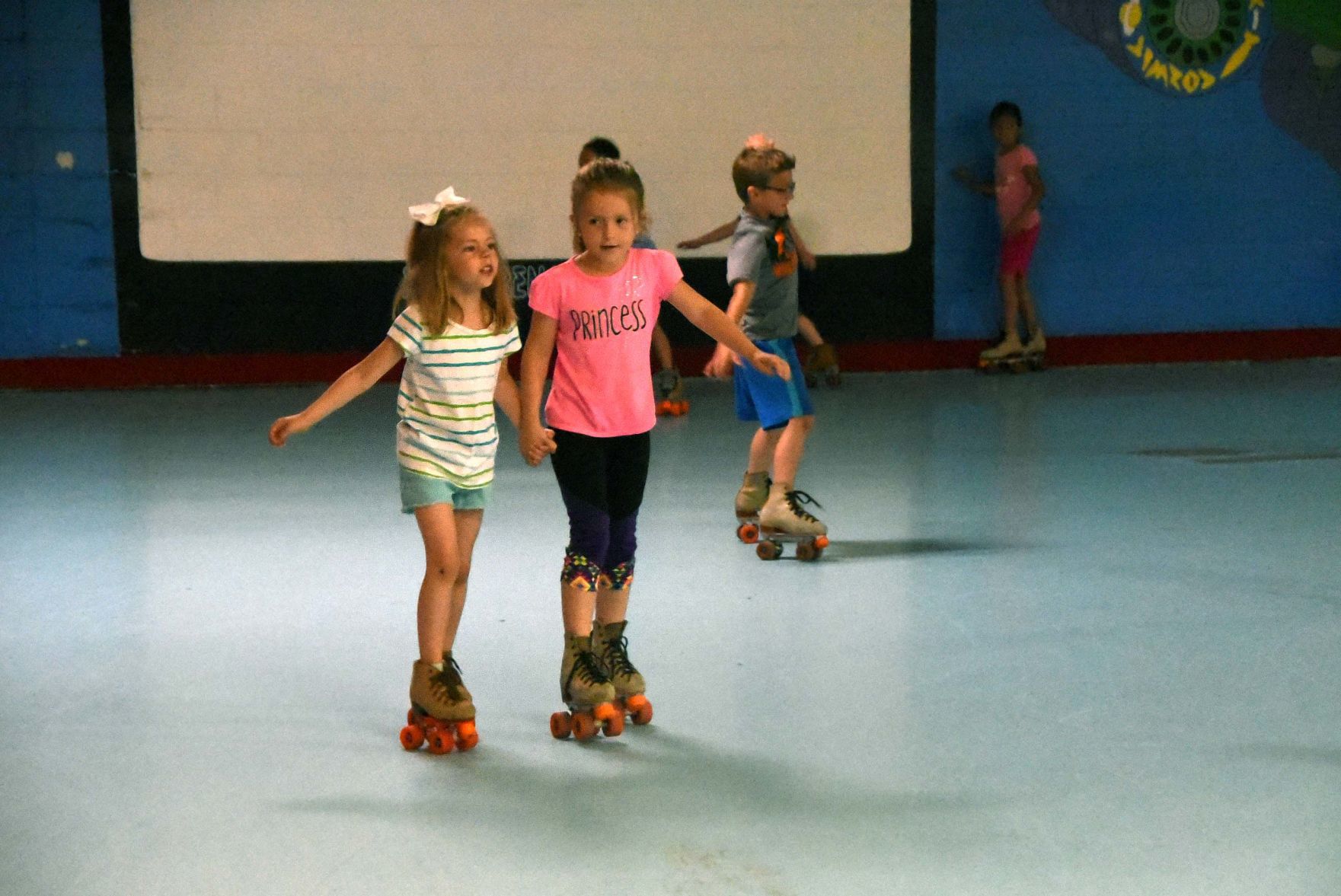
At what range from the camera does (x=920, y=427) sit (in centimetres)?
714

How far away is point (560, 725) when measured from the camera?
3.17m

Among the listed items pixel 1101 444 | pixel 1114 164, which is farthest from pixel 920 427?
pixel 1114 164

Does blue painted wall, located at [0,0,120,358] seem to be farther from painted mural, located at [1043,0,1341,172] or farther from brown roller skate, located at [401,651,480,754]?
brown roller skate, located at [401,651,480,754]

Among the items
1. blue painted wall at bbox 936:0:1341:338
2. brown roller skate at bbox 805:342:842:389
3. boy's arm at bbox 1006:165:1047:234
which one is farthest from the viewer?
blue painted wall at bbox 936:0:1341:338

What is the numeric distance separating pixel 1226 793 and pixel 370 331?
683 cm

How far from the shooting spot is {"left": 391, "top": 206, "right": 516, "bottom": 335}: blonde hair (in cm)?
310

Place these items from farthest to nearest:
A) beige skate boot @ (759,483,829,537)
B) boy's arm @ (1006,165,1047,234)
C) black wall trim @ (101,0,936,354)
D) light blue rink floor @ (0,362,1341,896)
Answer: boy's arm @ (1006,165,1047,234), black wall trim @ (101,0,936,354), beige skate boot @ (759,483,829,537), light blue rink floor @ (0,362,1341,896)

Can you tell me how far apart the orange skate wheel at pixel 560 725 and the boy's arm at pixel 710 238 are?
5.90m

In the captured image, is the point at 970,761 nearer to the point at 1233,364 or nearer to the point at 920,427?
the point at 920,427

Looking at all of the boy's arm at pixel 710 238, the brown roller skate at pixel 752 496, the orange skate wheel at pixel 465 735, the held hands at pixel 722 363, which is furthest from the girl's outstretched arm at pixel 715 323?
the boy's arm at pixel 710 238

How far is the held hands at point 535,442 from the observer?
312 cm

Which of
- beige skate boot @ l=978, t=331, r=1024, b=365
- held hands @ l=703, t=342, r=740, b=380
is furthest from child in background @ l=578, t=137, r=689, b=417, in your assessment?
held hands @ l=703, t=342, r=740, b=380

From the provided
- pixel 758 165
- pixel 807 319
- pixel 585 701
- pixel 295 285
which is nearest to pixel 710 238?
pixel 807 319

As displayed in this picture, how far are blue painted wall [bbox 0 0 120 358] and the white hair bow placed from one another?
609 centimetres
